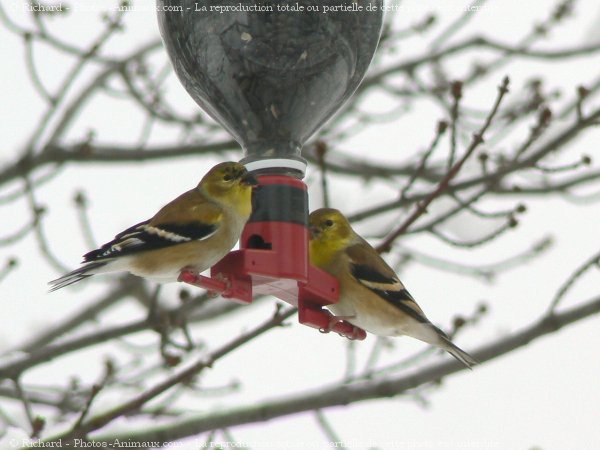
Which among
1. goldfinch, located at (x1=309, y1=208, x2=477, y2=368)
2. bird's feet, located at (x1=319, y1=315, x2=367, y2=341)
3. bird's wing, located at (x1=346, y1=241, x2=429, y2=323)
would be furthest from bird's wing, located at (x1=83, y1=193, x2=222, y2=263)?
bird's wing, located at (x1=346, y1=241, x2=429, y2=323)

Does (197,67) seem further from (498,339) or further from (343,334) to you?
(498,339)

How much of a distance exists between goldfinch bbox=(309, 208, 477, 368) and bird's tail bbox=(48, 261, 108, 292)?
47.1 inches

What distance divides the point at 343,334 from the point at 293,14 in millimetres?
1430

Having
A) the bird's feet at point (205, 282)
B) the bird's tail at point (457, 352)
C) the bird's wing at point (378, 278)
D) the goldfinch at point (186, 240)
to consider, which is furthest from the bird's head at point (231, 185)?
the bird's tail at point (457, 352)

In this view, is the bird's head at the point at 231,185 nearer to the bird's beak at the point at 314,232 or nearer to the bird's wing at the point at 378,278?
the bird's beak at the point at 314,232

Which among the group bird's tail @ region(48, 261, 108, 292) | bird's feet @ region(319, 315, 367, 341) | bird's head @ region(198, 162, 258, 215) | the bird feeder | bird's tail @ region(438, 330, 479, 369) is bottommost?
bird's tail @ region(438, 330, 479, 369)

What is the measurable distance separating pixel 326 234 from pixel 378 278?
36 centimetres

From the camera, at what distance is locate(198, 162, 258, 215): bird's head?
468 centimetres

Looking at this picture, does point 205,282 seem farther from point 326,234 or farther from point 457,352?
point 457,352

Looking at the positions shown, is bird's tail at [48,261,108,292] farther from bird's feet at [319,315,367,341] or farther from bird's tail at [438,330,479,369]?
bird's tail at [438,330,479,369]

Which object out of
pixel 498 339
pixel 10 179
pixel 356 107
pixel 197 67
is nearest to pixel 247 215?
pixel 197 67

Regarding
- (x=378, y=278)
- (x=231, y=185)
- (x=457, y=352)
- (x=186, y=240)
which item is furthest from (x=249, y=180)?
(x=457, y=352)

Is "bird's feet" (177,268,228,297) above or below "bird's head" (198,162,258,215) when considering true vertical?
below

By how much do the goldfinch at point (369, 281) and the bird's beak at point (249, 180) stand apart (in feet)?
2.54
